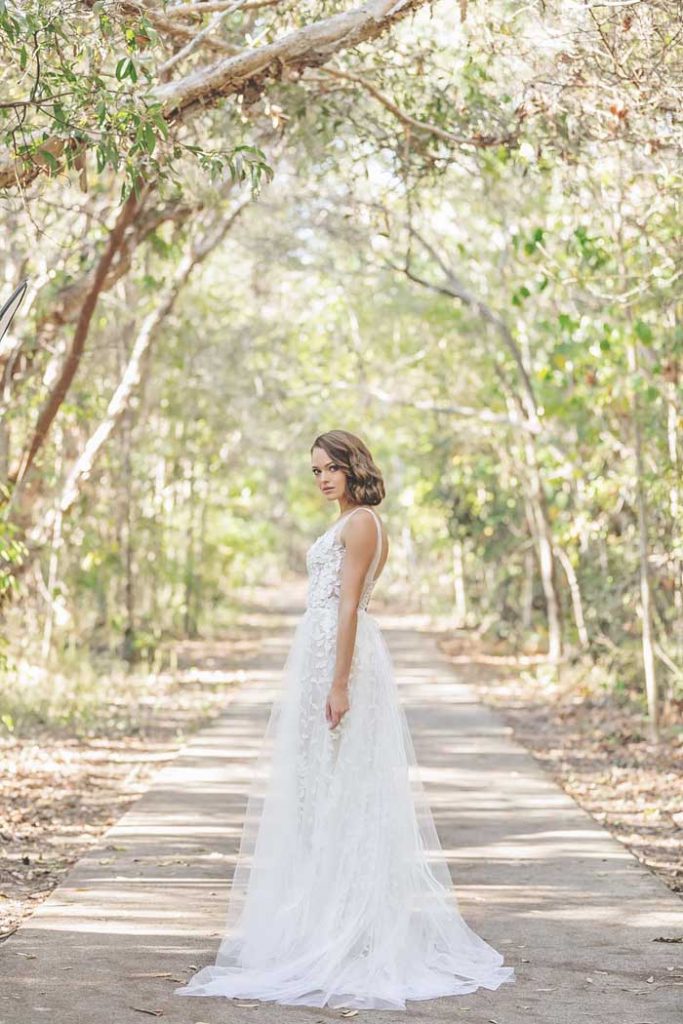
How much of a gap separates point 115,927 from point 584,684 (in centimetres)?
1043

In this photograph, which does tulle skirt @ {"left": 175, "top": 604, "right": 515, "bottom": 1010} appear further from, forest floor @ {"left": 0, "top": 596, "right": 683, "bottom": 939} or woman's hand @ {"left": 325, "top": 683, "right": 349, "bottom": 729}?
forest floor @ {"left": 0, "top": 596, "right": 683, "bottom": 939}

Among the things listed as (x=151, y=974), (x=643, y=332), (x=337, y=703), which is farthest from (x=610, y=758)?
(x=151, y=974)

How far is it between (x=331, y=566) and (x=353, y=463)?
455 mm

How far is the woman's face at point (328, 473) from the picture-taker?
229 inches

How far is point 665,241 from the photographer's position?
36.8 feet

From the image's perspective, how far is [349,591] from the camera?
5.79 metres

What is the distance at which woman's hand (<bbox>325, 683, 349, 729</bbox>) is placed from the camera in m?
5.86

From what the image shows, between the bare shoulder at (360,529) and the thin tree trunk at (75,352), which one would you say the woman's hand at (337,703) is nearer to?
the bare shoulder at (360,529)

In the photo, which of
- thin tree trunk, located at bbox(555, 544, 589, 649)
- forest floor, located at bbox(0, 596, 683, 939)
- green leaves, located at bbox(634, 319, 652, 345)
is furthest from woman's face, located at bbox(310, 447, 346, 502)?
thin tree trunk, located at bbox(555, 544, 589, 649)

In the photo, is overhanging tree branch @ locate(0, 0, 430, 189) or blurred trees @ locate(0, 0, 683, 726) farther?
blurred trees @ locate(0, 0, 683, 726)

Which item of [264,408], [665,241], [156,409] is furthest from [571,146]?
[264,408]

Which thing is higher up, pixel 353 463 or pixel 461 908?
pixel 353 463

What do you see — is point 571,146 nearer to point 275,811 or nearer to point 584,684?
point 275,811

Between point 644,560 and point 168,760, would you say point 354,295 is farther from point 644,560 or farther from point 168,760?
point 168,760
